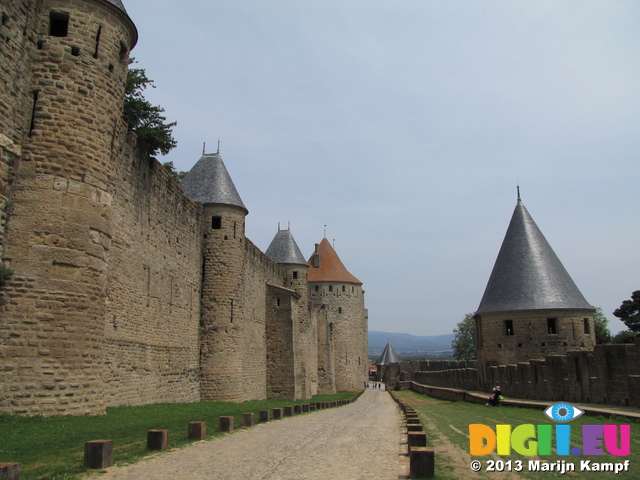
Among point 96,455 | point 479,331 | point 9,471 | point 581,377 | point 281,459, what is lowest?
point 281,459

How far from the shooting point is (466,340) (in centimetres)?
7306

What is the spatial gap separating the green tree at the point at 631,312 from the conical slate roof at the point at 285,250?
31709mm

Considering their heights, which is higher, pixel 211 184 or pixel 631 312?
pixel 211 184

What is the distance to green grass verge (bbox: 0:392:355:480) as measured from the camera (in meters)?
6.48

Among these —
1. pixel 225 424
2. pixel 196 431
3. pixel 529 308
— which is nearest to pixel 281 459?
pixel 196 431

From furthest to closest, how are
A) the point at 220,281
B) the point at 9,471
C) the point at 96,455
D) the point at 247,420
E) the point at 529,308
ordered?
the point at 529,308
the point at 220,281
the point at 247,420
the point at 96,455
the point at 9,471

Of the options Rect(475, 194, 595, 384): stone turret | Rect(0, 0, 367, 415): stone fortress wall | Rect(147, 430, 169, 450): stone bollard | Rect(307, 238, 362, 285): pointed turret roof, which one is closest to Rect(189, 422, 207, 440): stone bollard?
Rect(147, 430, 169, 450): stone bollard

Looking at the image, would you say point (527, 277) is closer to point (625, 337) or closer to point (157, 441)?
point (625, 337)

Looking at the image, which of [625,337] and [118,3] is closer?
[118,3]

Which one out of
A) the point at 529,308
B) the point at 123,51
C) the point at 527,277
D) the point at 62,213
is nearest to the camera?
the point at 62,213

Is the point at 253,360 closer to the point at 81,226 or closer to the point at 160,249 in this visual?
the point at 160,249

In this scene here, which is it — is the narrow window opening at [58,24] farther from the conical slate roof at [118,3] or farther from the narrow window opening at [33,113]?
the narrow window opening at [33,113]

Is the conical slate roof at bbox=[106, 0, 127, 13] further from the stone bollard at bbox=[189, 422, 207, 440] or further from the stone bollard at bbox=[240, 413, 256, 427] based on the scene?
the stone bollard at bbox=[240, 413, 256, 427]

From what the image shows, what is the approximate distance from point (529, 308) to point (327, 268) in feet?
78.9
